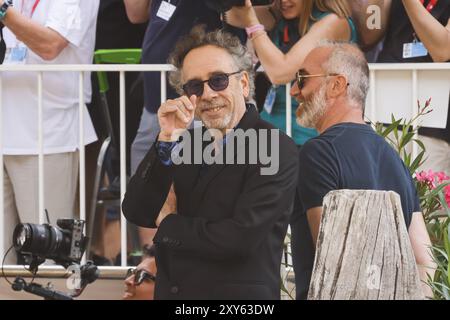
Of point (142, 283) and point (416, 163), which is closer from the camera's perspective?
point (142, 283)

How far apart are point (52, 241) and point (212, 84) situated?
952 millimetres

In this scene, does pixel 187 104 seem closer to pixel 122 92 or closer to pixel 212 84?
pixel 212 84

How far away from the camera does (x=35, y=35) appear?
6723mm

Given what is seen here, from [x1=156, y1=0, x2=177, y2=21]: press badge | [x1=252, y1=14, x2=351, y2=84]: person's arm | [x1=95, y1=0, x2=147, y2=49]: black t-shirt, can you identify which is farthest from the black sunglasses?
[x1=95, y1=0, x2=147, y2=49]: black t-shirt

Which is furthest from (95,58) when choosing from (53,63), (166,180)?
(166,180)

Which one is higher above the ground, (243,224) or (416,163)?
(416,163)

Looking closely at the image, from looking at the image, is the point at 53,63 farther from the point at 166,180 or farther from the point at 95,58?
the point at 166,180

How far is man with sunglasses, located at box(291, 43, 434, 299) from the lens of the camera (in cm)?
505

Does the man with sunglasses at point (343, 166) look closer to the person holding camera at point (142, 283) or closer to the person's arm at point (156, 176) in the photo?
the person's arm at point (156, 176)

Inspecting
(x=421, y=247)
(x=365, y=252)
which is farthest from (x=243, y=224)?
(x=421, y=247)

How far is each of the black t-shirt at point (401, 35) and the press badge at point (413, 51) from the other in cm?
2

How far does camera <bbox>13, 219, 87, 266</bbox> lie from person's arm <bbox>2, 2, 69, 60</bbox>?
182 cm

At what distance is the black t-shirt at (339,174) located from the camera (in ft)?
16.6

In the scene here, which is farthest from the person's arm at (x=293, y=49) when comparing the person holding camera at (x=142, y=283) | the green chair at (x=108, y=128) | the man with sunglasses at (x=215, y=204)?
the person holding camera at (x=142, y=283)
